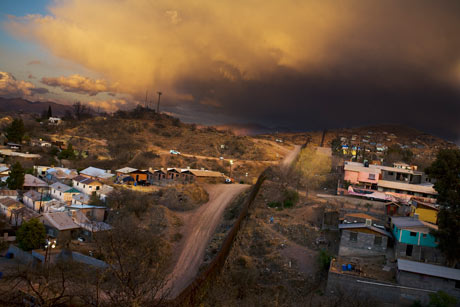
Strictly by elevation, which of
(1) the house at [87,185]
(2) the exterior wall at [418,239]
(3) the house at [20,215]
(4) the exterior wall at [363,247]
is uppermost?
(2) the exterior wall at [418,239]

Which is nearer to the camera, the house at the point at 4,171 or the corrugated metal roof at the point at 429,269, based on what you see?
the corrugated metal roof at the point at 429,269

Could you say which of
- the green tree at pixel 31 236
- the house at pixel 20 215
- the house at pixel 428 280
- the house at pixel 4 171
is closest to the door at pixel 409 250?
the house at pixel 428 280

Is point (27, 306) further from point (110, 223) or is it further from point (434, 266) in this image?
point (110, 223)

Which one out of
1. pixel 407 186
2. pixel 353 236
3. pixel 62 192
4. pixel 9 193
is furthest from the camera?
pixel 62 192

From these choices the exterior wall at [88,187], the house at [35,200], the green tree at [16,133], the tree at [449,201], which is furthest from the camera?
the green tree at [16,133]

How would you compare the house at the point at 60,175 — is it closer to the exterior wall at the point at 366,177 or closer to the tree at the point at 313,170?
the tree at the point at 313,170

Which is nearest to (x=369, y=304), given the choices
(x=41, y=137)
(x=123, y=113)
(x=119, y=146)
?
(x=119, y=146)

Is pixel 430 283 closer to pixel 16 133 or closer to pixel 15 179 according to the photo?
pixel 15 179

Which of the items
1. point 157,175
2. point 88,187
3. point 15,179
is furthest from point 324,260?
point 15,179
